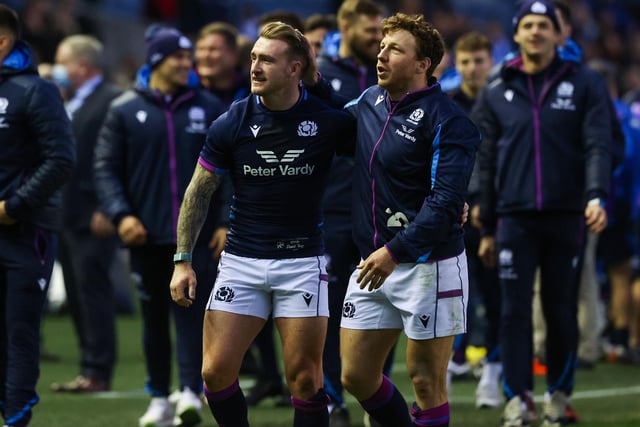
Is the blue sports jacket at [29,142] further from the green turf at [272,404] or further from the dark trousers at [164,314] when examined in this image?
the green turf at [272,404]

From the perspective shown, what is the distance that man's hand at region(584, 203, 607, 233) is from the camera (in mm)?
8422

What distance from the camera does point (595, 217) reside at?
27.7ft

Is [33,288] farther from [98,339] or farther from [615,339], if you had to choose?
[615,339]

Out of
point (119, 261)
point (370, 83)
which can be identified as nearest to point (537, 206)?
point (370, 83)

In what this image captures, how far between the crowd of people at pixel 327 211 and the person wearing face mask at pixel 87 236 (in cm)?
2

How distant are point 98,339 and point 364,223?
4463 millimetres

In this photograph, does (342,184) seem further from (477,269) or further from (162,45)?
(477,269)

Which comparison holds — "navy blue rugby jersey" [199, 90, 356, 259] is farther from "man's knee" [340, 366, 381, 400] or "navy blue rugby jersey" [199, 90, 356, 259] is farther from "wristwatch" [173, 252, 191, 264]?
"man's knee" [340, 366, 381, 400]

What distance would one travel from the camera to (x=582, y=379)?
11.4 meters

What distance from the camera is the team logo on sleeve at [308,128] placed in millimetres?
7047

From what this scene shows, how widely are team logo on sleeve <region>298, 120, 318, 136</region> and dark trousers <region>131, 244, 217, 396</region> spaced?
2.40 meters

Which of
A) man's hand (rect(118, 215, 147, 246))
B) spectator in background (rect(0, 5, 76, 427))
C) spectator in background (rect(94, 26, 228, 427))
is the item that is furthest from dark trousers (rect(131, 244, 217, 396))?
spectator in background (rect(0, 5, 76, 427))

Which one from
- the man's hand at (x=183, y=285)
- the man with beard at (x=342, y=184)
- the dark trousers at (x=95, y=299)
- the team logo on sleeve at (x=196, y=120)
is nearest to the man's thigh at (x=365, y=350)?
the man's hand at (x=183, y=285)

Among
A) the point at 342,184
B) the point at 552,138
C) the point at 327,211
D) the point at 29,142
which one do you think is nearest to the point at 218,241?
the point at 327,211
